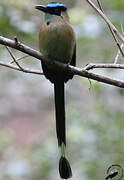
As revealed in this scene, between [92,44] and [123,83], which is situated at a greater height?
[123,83]

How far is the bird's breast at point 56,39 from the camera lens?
264 cm

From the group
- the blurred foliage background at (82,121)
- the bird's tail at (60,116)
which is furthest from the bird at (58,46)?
the blurred foliage background at (82,121)

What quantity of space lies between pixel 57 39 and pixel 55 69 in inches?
7.3

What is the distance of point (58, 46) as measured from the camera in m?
2.65

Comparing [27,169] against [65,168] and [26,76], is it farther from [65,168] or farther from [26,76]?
[65,168]

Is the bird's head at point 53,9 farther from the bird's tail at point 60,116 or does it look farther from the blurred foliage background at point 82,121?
the blurred foliage background at point 82,121

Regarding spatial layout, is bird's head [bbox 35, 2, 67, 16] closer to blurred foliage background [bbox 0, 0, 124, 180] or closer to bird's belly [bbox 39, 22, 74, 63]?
bird's belly [bbox 39, 22, 74, 63]

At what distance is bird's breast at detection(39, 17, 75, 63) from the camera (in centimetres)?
264

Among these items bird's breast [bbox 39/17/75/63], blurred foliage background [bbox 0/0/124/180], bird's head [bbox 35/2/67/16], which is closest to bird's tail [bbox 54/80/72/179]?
bird's breast [bbox 39/17/75/63]

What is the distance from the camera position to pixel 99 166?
3.28 m

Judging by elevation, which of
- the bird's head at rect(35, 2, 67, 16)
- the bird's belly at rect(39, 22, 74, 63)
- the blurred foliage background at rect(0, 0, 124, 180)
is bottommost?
the blurred foliage background at rect(0, 0, 124, 180)

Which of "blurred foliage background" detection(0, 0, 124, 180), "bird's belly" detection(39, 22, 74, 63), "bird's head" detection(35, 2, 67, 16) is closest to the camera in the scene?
"bird's belly" detection(39, 22, 74, 63)

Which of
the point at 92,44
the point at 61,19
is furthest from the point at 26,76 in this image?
the point at 61,19

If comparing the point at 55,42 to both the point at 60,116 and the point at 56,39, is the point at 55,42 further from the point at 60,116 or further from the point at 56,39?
the point at 60,116
